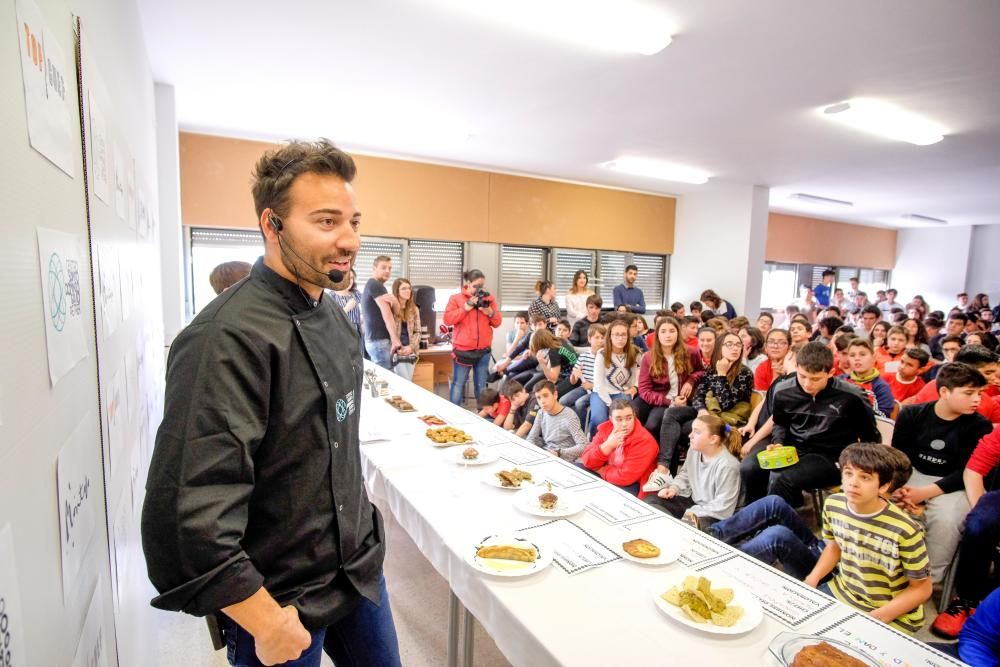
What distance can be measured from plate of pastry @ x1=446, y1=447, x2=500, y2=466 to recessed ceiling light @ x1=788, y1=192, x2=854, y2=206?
8.08m

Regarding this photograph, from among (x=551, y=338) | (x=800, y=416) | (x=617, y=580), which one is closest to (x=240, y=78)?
(x=551, y=338)

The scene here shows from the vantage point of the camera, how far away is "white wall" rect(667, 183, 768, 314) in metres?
7.52

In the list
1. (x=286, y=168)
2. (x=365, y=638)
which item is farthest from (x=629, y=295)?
(x=286, y=168)

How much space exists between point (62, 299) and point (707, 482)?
2614 millimetres

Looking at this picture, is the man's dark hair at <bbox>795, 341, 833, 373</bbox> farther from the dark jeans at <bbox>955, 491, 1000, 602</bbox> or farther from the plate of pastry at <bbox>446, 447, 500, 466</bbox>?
the plate of pastry at <bbox>446, 447, 500, 466</bbox>

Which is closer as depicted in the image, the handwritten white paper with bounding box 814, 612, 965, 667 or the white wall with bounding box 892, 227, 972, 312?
the handwritten white paper with bounding box 814, 612, 965, 667

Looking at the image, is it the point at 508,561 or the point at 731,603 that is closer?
the point at 731,603

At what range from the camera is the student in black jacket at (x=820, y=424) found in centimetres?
272

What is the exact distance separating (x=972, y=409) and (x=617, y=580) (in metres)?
2.29

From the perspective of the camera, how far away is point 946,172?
20.6 feet

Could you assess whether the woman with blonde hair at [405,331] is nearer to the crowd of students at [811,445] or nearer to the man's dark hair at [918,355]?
the crowd of students at [811,445]

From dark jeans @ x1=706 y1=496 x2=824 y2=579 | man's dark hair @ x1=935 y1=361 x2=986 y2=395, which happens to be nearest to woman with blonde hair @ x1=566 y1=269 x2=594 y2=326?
man's dark hair @ x1=935 y1=361 x2=986 y2=395

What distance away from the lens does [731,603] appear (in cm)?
115

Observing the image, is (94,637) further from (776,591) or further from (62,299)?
(776,591)
